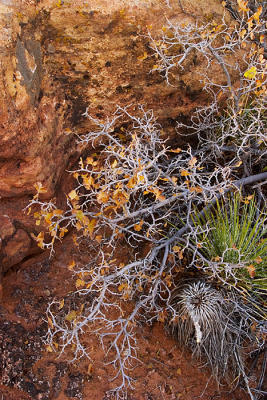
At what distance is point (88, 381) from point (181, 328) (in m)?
0.65

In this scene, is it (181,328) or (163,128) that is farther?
(163,128)

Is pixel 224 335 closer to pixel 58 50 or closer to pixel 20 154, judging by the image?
pixel 20 154

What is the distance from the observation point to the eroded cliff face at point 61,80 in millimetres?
2408

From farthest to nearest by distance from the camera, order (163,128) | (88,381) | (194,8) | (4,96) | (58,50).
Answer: (163,128)
(194,8)
(58,50)
(88,381)
(4,96)

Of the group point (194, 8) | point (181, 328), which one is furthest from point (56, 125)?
point (181, 328)

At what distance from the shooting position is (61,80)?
2779 millimetres

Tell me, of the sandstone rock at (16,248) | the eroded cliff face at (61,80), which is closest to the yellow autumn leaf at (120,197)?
the eroded cliff face at (61,80)

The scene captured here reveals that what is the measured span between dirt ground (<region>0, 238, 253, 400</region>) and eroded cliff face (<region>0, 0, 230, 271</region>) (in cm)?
23

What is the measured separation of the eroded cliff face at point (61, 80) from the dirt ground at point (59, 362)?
0.74 ft

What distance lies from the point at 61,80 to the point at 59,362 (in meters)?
1.78

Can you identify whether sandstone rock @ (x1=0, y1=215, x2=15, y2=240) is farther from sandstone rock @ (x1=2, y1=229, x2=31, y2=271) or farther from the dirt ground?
the dirt ground

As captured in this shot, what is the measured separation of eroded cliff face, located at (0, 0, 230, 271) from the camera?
241 cm

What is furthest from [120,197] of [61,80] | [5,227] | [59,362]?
[59,362]

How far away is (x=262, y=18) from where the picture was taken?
340 centimetres
